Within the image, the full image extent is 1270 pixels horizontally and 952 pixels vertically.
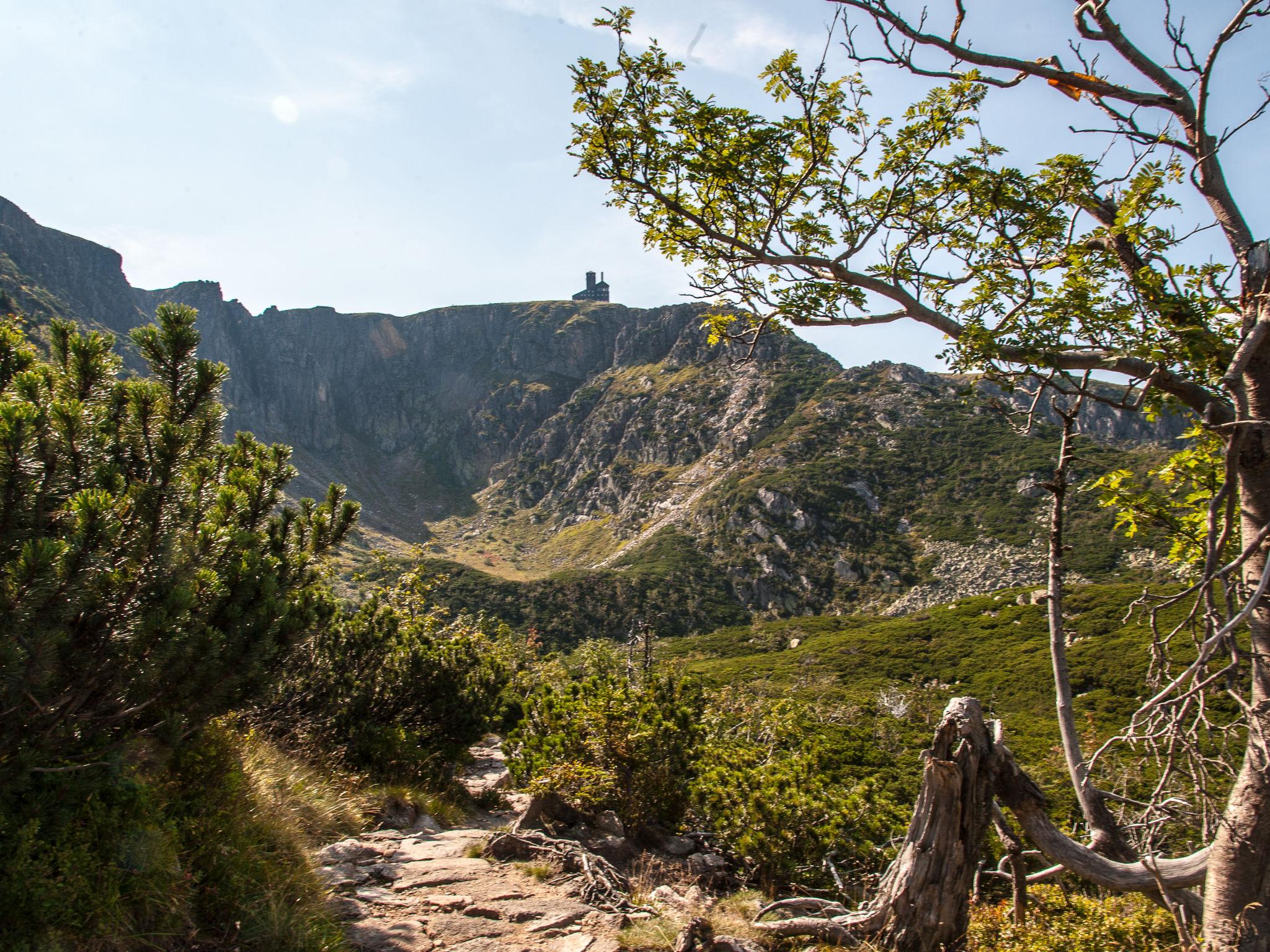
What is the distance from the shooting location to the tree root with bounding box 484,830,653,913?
5359mm

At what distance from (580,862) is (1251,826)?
485 cm

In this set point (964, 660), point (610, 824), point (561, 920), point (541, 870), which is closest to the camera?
point (561, 920)

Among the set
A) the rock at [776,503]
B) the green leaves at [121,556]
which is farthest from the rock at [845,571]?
the green leaves at [121,556]

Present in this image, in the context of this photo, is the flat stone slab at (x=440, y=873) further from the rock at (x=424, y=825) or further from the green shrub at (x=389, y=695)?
the green shrub at (x=389, y=695)

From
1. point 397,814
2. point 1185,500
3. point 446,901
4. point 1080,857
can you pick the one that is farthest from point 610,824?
point 1185,500

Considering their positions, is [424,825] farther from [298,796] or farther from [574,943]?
[574,943]

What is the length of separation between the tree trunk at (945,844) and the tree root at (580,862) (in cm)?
187

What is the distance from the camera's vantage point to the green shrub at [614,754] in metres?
7.64

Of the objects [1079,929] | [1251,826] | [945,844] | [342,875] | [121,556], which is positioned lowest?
[342,875]

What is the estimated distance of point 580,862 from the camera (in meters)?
6.18

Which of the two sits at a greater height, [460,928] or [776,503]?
[776,503]

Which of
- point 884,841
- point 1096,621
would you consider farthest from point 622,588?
point 884,841

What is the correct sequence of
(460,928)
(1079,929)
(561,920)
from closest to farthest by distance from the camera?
Result: 1. (1079,929)
2. (460,928)
3. (561,920)

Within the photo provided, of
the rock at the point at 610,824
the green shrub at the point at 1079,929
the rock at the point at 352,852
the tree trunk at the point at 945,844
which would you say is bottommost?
Answer: the rock at the point at 610,824
